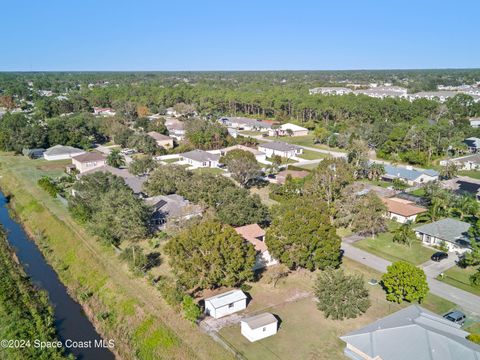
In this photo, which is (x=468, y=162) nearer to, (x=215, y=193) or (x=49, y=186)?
(x=215, y=193)

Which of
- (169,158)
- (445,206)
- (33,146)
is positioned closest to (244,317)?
(445,206)

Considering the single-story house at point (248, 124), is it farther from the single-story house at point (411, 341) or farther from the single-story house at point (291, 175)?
the single-story house at point (411, 341)

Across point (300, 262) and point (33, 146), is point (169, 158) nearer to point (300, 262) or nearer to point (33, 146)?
point (33, 146)

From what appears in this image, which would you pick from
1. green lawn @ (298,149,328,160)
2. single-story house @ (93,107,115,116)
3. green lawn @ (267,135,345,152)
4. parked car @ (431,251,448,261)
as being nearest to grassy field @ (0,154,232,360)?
parked car @ (431,251,448,261)

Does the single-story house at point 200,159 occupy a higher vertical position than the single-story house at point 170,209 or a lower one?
lower

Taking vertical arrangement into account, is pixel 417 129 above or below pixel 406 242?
above

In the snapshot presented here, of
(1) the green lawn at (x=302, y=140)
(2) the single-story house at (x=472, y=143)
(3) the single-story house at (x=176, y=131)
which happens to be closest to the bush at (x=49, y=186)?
A: (3) the single-story house at (x=176, y=131)

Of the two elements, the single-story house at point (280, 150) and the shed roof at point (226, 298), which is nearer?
the shed roof at point (226, 298)
